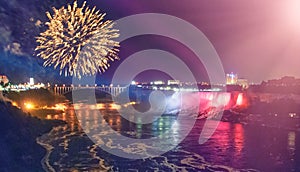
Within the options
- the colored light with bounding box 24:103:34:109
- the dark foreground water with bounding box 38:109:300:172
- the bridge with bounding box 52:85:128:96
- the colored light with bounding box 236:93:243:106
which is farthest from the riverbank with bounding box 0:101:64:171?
the bridge with bounding box 52:85:128:96

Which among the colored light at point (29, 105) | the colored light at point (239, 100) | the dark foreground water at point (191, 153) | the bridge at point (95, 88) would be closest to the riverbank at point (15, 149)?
the dark foreground water at point (191, 153)

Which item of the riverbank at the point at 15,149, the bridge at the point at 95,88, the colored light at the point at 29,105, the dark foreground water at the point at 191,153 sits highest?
the bridge at the point at 95,88

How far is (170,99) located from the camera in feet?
387

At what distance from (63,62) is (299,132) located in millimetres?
35997

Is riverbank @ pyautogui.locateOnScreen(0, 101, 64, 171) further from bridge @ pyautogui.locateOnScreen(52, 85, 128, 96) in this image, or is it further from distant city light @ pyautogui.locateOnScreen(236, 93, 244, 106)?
bridge @ pyautogui.locateOnScreen(52, 85, 128, 96)

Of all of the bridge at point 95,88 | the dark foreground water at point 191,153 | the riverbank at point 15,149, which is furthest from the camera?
the bridge at point 95,88

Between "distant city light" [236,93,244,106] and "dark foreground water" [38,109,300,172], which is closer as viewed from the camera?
"dark foreground water" [38,109,300,172]

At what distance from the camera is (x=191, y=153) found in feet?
122

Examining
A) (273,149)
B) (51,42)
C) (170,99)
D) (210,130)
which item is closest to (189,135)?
(210,130)

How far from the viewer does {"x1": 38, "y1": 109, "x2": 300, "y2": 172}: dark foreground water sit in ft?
99.9

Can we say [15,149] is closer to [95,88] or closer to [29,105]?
[29,105]

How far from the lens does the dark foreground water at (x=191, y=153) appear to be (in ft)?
99.9

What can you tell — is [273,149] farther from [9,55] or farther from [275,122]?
[9,55]

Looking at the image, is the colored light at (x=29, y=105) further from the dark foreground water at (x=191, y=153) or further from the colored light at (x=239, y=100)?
the colored light at (x=239, y=100)
